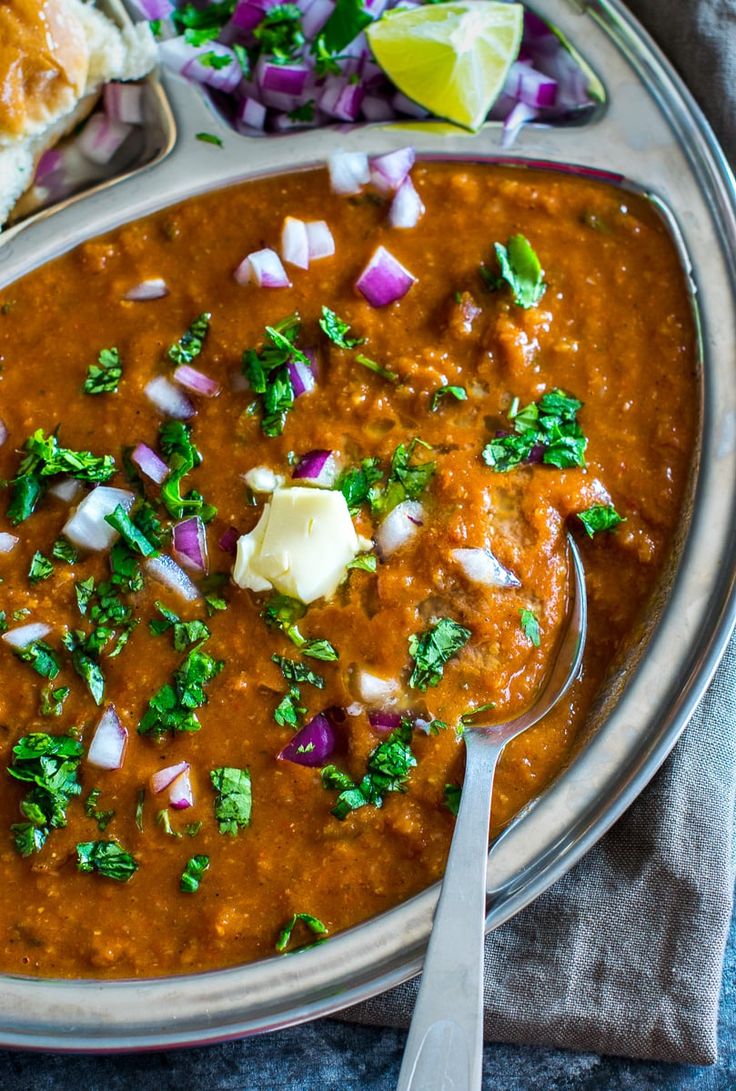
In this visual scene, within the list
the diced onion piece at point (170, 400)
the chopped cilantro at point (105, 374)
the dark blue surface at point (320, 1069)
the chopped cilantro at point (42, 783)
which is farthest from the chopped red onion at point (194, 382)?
the dark blue surface at point (320, 1069)

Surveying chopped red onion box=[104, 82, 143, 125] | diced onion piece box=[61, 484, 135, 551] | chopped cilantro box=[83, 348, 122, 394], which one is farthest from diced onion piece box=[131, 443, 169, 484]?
chopped red onion box=[104, 82, 143, 125]

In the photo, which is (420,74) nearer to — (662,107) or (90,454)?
(662,107)

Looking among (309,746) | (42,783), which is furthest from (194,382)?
(42,783)

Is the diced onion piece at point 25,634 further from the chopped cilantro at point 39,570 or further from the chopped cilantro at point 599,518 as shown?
the chopped cilantro at point 599,518

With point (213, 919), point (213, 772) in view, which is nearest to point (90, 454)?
point (213, 772)

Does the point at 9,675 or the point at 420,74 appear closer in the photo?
the point at 9,675

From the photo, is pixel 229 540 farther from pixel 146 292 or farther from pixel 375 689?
pixel 146 292
